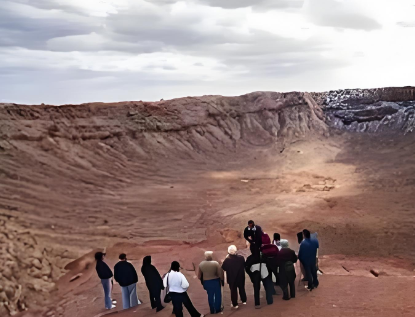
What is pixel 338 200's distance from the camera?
16094 millimetres

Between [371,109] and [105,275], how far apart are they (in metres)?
30.4

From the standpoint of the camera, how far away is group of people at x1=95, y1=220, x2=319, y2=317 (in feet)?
21.3

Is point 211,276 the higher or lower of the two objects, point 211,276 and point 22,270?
the higher

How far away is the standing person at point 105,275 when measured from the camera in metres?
7.51

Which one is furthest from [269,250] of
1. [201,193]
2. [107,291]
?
[201,193]

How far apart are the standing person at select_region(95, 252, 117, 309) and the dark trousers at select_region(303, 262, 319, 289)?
3.68 m

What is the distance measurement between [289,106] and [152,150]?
13.3m

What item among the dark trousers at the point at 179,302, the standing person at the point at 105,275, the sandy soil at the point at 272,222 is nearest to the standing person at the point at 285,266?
the sandy soil at the point at 272,222

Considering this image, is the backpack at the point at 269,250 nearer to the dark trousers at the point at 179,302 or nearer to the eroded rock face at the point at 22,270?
the dark trousers at the point at 179,302

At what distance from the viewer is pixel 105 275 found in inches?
297

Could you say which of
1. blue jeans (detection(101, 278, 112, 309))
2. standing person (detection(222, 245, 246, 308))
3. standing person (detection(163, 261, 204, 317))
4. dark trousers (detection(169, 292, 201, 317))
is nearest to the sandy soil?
blue jeans (detection(101, 278, 112, 309))

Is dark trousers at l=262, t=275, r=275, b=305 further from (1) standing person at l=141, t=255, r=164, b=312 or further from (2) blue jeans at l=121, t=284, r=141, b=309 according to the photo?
(2) blue jeans at l=121, t=284, r=141, b=309

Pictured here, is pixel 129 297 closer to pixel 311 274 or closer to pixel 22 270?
pixel 311 274

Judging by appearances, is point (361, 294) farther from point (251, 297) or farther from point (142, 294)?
point (142, 294)
